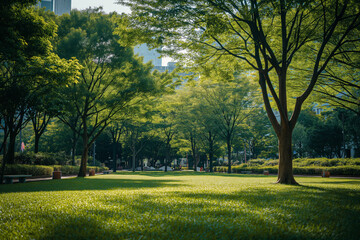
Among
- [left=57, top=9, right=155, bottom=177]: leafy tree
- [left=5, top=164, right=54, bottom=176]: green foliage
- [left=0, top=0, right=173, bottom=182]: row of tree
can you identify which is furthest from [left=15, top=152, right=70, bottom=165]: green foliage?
[left=57, top=9, right=155, bottom=177]: leafy tree

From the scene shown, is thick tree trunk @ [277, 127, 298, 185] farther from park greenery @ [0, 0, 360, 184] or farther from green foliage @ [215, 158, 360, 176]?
green foliage @ [215, 158, 360, 176]

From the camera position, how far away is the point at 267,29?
1276 cm

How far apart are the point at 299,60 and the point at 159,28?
920 cm

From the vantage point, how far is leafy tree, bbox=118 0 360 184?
10.4 meters

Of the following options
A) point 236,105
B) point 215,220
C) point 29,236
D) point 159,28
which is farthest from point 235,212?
point 236,105

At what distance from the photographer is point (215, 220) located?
392 centimetres

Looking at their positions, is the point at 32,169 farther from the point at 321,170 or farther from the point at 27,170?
the point at 321,170

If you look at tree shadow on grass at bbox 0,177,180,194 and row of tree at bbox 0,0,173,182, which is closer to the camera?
tree shadow on grass at bbox 0,177,180,194

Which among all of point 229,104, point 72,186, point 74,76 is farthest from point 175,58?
point 229,104

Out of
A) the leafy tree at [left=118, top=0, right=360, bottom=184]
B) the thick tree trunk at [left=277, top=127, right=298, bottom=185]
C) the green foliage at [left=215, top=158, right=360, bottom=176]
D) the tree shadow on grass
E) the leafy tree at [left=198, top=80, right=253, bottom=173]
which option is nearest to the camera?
the tree shadow on grass

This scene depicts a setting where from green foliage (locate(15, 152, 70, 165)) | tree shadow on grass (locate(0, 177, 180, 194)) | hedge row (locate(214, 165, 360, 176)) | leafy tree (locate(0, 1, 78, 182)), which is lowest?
hedge row (locate(214, 165, 360, 176))

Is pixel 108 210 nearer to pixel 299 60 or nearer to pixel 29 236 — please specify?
pixel 29 236

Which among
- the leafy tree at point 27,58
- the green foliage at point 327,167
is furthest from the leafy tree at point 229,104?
the leafy tree at point 27,58

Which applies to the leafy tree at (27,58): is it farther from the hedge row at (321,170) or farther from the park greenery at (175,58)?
the hedge row at (321,170)
